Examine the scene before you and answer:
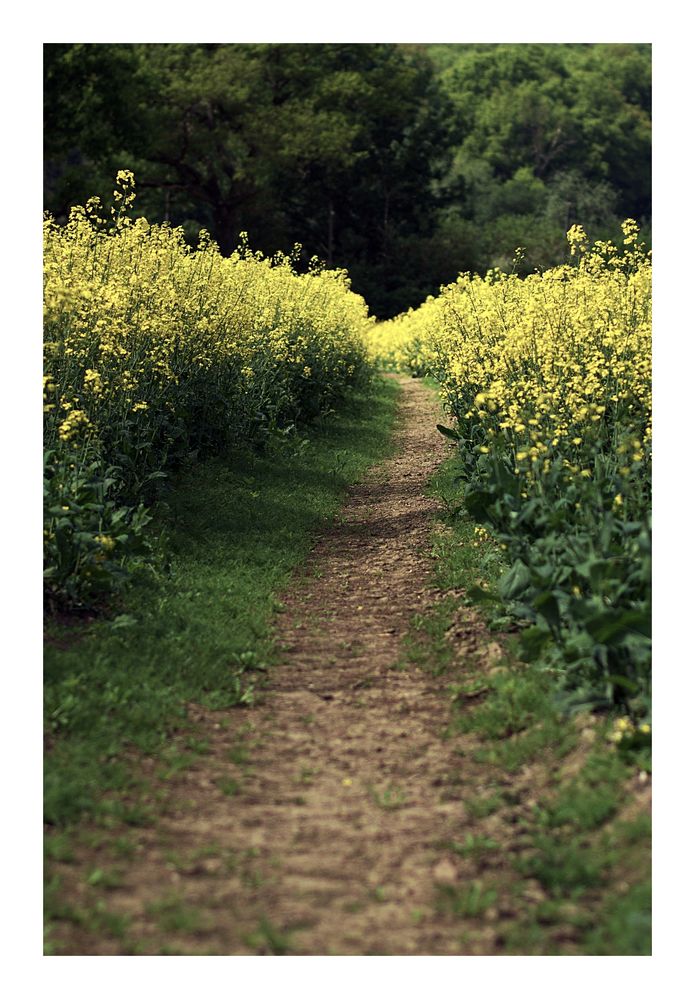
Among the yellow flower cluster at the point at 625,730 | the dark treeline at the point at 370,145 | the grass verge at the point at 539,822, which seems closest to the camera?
the grass verge at the point at 539,822

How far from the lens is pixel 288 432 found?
1464cm

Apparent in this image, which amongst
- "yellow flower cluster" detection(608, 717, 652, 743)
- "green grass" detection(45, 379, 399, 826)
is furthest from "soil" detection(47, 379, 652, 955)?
"yellow flower cluster" detection(608, 717, 652, 743)

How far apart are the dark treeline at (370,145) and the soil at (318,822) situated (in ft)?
67.6

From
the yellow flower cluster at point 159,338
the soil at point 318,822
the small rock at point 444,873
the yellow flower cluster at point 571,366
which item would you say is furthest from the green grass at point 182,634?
the yellow flower cluster at point 571,366

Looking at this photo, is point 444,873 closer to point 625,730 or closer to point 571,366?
point 625,730

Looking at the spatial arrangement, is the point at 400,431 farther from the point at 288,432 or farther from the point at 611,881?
the point at 611,881

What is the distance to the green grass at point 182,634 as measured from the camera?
5.49m

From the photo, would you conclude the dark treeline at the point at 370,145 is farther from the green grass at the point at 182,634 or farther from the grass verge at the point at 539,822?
the grass verge at the point at 539,822

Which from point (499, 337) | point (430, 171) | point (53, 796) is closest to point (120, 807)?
point (53, 796)

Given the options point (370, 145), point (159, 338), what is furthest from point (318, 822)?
point (370, 145)

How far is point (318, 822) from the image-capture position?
4961 mm

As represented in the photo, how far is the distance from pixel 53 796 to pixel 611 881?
253cm

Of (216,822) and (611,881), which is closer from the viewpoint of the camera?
(611,881)

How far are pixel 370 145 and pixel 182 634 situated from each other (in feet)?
108
